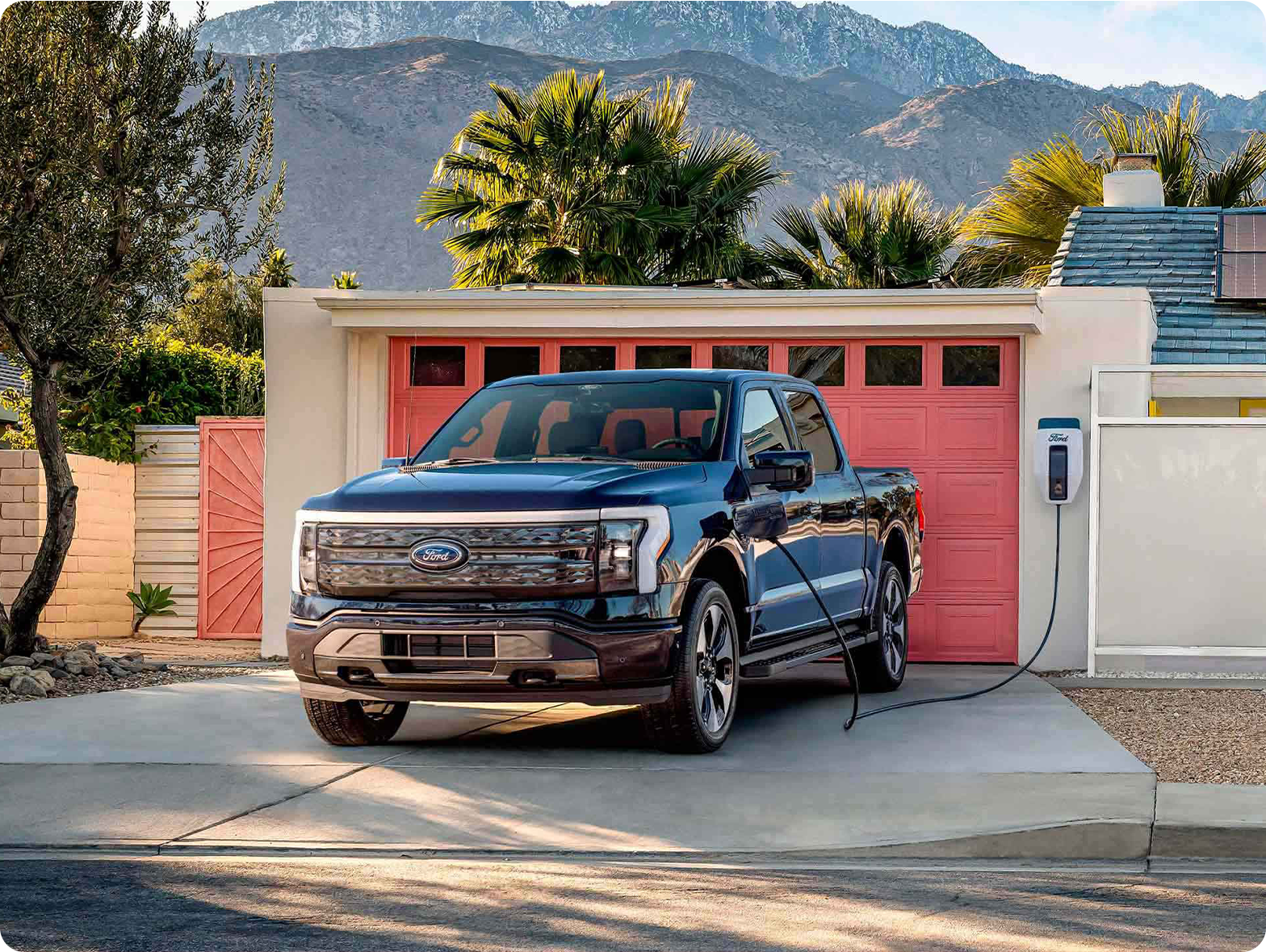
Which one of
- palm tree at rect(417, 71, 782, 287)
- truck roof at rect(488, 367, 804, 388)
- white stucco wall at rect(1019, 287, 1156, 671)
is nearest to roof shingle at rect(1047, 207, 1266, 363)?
white stucco wall at rect(1019, 287, 1156, 671)

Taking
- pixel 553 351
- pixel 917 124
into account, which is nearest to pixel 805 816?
pixel 553 351

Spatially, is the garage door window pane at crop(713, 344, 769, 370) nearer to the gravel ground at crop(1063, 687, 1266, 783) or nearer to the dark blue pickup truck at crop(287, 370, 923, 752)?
the gravel ground at crop(1063, 687, 1266, 783)

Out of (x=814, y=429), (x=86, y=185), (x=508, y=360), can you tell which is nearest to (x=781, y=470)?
(x=814, y=429)

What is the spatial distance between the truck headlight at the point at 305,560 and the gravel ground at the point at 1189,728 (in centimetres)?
428

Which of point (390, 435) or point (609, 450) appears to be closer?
point (609, 450)

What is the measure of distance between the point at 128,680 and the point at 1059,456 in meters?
7.12

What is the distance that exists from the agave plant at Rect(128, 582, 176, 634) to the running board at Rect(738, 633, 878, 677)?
7.76 meters

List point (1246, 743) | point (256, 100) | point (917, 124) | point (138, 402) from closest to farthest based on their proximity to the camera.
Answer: point (1246, 743) → point (256, 100) → point (138, 402) → point (917, 124)

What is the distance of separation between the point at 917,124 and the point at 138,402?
160915 mm

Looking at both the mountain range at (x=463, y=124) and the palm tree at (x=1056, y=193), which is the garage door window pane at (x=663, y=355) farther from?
the mountain range at (x=463, y=124)

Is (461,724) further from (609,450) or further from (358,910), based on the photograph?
(358,910)

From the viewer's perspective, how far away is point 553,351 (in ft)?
46.9

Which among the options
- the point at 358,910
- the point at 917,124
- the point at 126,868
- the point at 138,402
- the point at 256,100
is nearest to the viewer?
the point at 358,910

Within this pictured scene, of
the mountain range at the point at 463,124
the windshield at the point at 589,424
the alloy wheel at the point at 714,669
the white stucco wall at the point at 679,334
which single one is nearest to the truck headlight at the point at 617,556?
the alloy wheel at the point at 714,669
